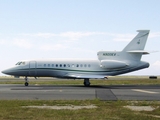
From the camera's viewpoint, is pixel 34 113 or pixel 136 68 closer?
pixel 34 113

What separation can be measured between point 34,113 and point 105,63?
A: 27266 mm

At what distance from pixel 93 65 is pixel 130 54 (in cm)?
531

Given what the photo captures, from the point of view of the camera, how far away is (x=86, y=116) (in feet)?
34.1

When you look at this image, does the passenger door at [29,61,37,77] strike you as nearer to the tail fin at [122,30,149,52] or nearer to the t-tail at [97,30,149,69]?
the t-tail at [97,30,149,69]

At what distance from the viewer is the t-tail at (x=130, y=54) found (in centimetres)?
3878

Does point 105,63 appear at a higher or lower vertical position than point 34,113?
higher

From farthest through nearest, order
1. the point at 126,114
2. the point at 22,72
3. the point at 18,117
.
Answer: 1. the point at 22,72
2. the point at 126,114
3. the point at 18,117

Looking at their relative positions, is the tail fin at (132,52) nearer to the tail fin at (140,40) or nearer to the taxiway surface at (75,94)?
the tail fin at (140,40)

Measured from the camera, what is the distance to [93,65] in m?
38.4

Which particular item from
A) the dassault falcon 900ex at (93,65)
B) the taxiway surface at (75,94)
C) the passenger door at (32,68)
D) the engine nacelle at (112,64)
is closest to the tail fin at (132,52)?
the dassault falcon 900ex at (93,65)

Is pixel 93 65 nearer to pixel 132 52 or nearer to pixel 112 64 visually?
pixel 112 64

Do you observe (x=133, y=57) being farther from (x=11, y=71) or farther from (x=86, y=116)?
(x=86, y=116)

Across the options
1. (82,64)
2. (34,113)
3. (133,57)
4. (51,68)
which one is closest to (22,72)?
(51,68)

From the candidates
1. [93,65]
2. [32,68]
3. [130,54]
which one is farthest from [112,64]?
[32,68]
